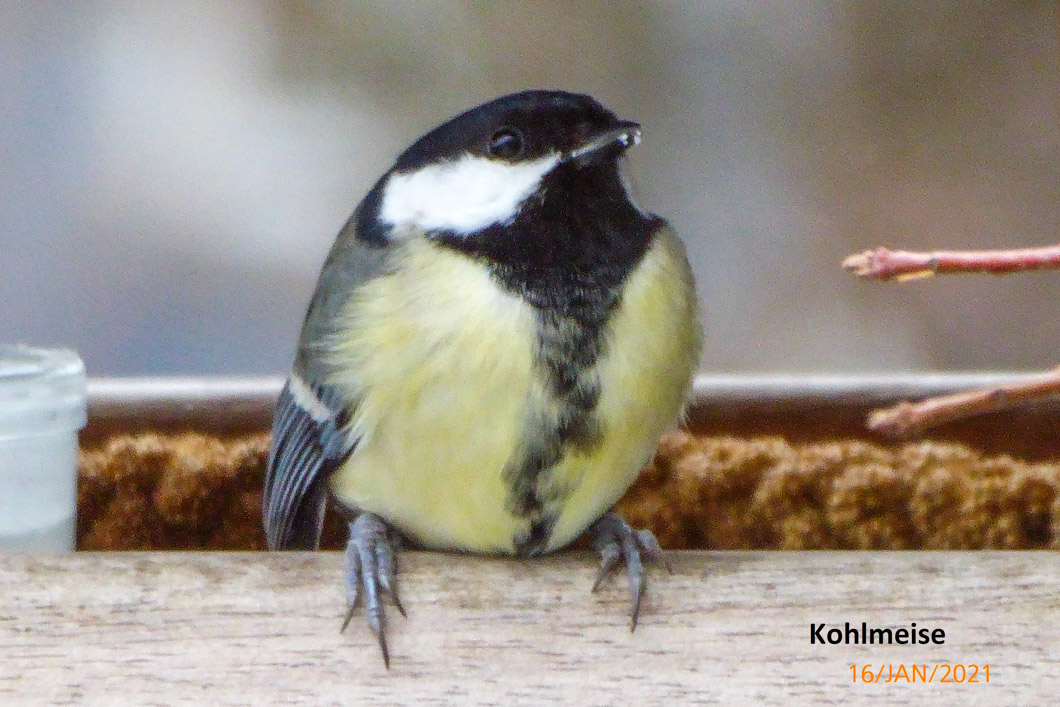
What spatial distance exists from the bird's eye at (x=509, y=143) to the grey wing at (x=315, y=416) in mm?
85

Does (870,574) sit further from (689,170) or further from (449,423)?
(689,170)

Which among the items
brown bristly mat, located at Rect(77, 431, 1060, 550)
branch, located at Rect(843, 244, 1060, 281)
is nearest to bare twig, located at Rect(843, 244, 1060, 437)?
branch, located at Rect(843, 244, 1060, 281)

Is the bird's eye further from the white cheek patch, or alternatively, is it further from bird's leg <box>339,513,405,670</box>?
bird's leg <box>339,513,405,670</box>

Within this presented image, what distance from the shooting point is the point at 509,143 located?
63cm

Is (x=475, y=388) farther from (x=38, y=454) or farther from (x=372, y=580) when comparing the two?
(x=38, y=454)

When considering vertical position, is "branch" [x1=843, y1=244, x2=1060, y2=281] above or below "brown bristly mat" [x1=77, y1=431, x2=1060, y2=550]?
above

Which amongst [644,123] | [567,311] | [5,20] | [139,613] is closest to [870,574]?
[567,311]

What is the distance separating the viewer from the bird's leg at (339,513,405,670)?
21.9 inches

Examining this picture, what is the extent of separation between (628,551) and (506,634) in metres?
0.09

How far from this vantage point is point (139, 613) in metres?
0.55

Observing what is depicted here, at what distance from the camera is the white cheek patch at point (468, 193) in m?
0.63

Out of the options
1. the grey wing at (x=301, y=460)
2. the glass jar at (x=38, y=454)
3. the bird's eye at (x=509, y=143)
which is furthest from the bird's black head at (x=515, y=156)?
the glass jar at (x=38, y=454)

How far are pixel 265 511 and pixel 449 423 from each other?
0.19 meters

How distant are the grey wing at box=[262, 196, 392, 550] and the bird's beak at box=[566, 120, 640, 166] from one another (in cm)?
12
